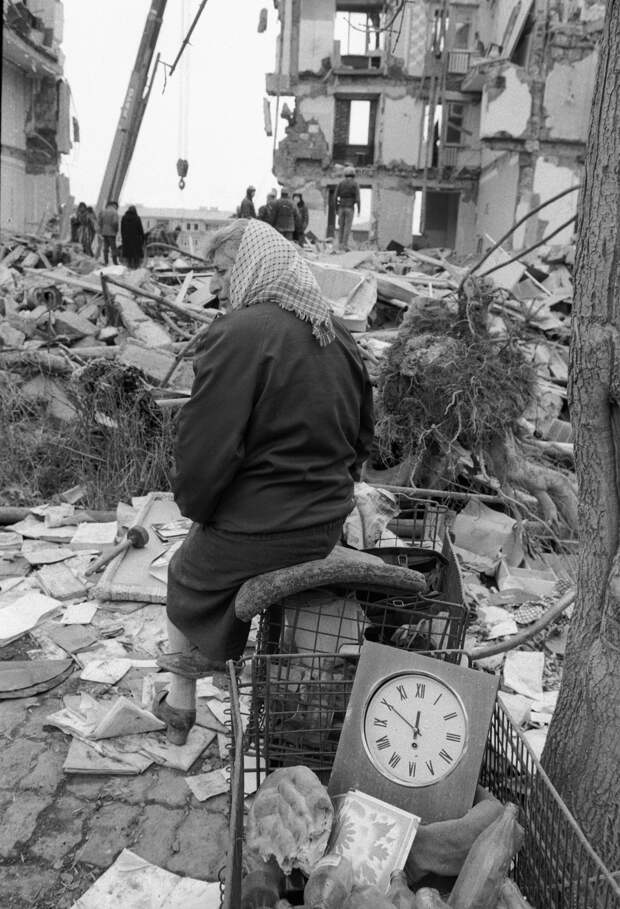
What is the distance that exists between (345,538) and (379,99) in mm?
28322

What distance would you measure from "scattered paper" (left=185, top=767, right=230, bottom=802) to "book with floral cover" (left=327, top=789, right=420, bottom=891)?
0.99 metres

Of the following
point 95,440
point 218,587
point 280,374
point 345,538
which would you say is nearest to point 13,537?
point 95,440

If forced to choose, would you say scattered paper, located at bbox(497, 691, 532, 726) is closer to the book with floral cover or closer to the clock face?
the clock face

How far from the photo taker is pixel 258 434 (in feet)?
8.47

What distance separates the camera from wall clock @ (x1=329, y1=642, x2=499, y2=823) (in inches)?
81.8

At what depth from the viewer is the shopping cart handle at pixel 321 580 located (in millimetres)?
2416

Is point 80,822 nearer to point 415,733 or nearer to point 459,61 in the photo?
point 415,733

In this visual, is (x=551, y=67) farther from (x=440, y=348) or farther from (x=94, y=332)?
(x=440, y=348)

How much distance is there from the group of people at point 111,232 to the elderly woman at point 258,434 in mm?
15732

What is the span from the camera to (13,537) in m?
5.45

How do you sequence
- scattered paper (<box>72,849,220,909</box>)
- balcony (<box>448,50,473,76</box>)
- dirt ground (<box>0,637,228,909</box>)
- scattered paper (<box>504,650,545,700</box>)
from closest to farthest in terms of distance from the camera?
scattered paper (<box>72,849,220,909</box>), dirt ground (<box>0,637,228,909</box>), scattered paper (<box>504,650,545,700</box>), balcony (<box>448,50,473,76</box>)

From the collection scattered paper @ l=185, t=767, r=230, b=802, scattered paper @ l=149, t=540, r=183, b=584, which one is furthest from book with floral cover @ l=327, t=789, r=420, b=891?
scattered paper @ l=149, t=540, r=183, b=584

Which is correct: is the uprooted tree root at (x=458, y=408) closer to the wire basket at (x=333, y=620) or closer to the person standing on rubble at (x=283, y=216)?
the wire basket at (x=333, y=620)

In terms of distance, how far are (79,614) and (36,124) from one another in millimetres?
30213
